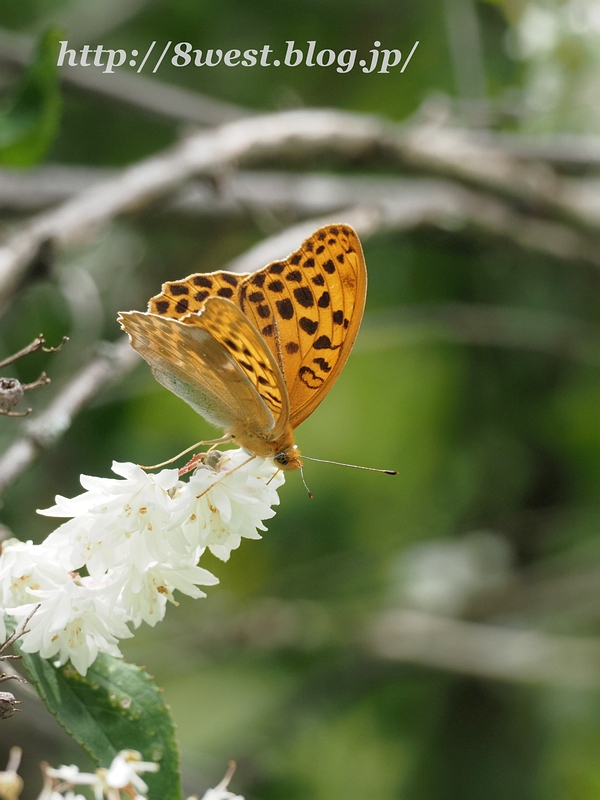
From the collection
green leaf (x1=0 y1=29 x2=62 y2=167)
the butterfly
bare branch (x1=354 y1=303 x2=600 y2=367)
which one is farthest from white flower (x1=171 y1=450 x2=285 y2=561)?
bare branch (x1=354 y1=303 x2=600 y2=367)

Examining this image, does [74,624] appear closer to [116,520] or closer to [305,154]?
[116,520]

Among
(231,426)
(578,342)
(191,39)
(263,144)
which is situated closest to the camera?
(231,426)

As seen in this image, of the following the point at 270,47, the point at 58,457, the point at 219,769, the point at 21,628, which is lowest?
the point at 219,769

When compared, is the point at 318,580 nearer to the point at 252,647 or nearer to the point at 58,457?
the point at 252,647

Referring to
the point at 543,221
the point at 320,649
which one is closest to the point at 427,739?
the point at 320,649

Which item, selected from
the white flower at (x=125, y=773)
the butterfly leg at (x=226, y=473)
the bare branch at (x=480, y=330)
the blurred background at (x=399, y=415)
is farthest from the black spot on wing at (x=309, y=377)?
the bare branch at (x=480, y=330)

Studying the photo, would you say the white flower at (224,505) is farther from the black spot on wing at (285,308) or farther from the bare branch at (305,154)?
the bare branch at (305,154)
